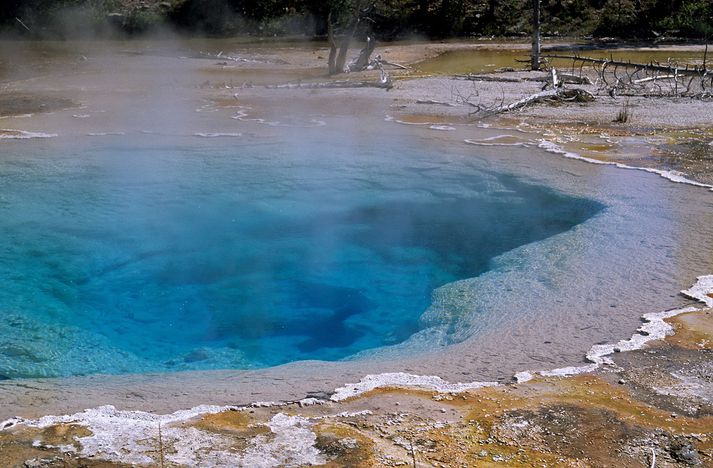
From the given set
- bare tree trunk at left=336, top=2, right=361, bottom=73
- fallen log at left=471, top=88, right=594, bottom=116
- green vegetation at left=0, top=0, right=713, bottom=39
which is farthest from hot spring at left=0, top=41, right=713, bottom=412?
green vegetation at left=0, top=0, right=713, bottom=39

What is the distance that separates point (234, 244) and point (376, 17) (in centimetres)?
2124

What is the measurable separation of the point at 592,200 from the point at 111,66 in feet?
46.4

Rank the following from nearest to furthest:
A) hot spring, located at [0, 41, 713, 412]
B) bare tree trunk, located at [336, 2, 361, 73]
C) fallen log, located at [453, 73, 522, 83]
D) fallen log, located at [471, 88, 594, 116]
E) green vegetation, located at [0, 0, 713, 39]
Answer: hot spring, located at [0, 41, 713, 412]
fallen log, located at [471, 88, 594, 116]
fallen log, located at [453, 73, 522, 83]
bare tree trunk, located at [336, 2, 361, 73]
green vegetation, located at [0, 0, 713, 39]

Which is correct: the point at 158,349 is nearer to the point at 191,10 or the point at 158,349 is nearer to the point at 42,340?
the point at 42,340

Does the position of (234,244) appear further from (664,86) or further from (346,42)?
(346,42)

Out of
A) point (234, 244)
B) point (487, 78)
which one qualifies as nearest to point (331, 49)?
point (487, 78)

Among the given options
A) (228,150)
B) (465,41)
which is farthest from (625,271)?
(465,41)

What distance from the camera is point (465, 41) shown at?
Answer: 82.1ft

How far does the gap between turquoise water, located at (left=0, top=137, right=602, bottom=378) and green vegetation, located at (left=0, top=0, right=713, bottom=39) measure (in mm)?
17748

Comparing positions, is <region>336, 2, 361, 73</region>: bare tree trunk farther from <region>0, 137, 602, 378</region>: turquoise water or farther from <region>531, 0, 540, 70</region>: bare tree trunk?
<region>0, 137, 602, 378</region>: turquoise water

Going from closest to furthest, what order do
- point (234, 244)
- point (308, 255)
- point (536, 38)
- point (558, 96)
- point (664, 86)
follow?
1. point (308, 255)
2. point (234, 244)
3. point (558, 96)
4. point (664, 86)
5. point (536, 38)

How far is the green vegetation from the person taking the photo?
85.1 feet

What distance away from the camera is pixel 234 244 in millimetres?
6625

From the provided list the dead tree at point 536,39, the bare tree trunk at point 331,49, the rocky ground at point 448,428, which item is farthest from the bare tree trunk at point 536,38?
the rocky ground at point 448,428
